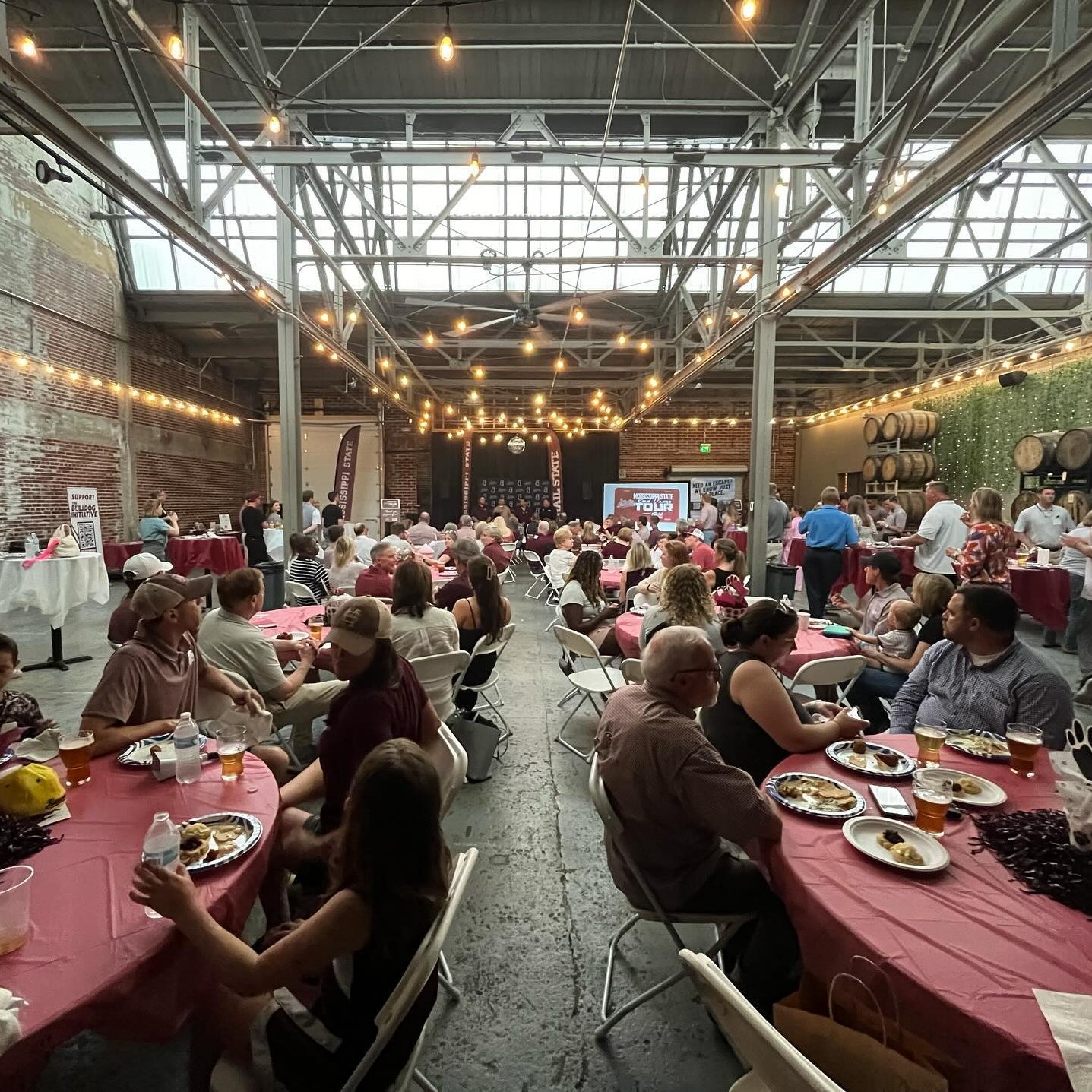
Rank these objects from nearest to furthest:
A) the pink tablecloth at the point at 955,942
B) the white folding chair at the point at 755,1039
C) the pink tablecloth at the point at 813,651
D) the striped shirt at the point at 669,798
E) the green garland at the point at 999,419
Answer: the white folding chair at the point at 755,1039 < the pink tablecloth at the point at 955,942 < the striped shirt at the point at 669,798 < the pink tablecloth at the point at 813,651 < the green garland at the point at 999,419

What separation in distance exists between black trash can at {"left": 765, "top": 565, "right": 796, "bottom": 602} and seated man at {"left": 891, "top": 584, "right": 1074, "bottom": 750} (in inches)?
196

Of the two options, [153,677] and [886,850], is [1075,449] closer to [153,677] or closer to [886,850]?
→ [886,850]

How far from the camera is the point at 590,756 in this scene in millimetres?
3785

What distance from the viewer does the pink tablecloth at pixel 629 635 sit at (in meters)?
4.03

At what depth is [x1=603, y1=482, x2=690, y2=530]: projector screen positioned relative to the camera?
16938 mm

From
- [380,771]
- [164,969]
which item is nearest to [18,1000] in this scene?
[164,969]

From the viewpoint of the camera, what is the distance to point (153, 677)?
220 centimetres

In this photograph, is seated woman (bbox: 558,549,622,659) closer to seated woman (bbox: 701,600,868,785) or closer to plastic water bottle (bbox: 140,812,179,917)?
seated woman (bbox: 701,600,868,785)

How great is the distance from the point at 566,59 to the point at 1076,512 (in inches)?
323

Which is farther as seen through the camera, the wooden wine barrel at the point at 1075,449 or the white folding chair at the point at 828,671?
the wooden wine barrel at the point at 1075,449

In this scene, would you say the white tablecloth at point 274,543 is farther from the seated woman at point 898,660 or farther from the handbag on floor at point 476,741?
the seated woman at point 898,660

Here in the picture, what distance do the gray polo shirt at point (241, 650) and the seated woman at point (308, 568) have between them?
9.31ft

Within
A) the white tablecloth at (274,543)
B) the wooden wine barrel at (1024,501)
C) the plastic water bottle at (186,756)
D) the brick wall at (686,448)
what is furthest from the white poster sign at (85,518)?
the wooden wine barrel at (1024,501)

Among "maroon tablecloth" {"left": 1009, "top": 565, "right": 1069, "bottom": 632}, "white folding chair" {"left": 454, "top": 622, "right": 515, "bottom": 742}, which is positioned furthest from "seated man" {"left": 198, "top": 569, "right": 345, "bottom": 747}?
"maroon tablecloth" {"left": 1009, "top": 565, "right": 1069, "bottom": 632}
